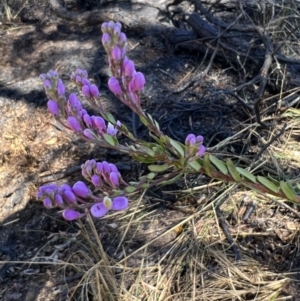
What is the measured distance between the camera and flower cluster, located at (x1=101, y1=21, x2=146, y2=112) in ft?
3.39

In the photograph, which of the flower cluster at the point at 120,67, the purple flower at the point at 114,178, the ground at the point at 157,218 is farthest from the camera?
the ground at the point at 157,218

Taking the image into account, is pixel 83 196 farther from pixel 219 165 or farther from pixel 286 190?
pixel 286 190

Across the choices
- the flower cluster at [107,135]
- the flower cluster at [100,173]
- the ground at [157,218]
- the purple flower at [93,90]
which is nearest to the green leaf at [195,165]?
the flower cluster at [107,135]

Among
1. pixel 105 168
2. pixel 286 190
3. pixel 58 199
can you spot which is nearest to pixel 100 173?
pixel 105 168

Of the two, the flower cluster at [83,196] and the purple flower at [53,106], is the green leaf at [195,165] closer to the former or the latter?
the flower cluster at [83,196]

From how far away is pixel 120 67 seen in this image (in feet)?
3.52

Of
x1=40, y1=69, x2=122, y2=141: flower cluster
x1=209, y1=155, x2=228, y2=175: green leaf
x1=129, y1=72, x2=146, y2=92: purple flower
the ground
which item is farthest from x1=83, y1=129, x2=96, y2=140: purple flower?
the ground

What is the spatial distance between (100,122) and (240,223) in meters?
1.10

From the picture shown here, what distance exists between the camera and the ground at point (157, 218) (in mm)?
1919

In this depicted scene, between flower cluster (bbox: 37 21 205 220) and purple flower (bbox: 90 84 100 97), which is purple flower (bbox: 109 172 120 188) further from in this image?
purple flower (bbox: 90 84 100 97)

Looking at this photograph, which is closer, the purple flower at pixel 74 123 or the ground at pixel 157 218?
the purple flower at pixel 74 123

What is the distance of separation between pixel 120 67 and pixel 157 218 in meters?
1.21

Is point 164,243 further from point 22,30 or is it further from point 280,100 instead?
point 22,30

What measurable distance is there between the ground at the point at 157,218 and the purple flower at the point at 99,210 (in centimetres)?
49
